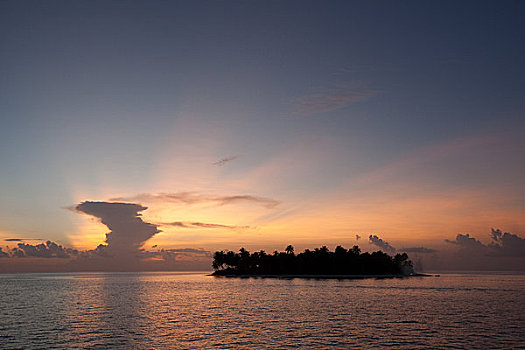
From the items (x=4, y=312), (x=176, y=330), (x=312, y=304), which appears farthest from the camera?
(x=312, y=304)

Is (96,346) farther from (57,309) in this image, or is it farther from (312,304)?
(312,304)

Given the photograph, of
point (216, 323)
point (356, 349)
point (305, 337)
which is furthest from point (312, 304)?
point (356, 349)

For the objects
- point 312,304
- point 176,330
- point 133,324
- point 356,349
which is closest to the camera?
point 356,349

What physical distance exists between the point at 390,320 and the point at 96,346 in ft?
163

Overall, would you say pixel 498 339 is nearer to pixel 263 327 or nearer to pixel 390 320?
pixel 390 320

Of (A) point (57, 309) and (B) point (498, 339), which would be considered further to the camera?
(A) point (57, 309)

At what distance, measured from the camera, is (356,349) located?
4769cm

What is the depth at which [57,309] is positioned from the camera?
9200 centimetres

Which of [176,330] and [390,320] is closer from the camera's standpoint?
[176,330]

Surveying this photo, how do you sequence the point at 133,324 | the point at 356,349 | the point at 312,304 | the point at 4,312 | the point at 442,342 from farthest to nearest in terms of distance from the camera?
the point at 312,304 < the point at 4,312 < the point at 133,324 < the point at 442,342 < the point at 356,349

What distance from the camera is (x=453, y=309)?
89.6m

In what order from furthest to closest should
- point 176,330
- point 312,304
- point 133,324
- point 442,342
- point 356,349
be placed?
1. point 312,304
2. point 133,324
3. point 176,330
4. point 442,342
5. point 356,349

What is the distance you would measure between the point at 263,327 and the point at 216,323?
9799 mm

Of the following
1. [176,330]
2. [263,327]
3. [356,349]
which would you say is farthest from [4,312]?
[356,349]
